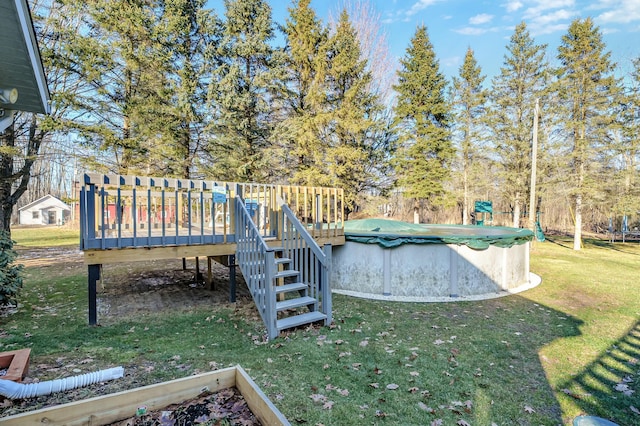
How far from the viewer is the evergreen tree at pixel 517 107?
1705 cm

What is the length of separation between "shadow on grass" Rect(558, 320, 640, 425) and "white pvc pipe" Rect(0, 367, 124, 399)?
415 centimetres

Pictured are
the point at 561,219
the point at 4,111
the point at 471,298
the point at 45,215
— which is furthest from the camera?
the point at 45,215

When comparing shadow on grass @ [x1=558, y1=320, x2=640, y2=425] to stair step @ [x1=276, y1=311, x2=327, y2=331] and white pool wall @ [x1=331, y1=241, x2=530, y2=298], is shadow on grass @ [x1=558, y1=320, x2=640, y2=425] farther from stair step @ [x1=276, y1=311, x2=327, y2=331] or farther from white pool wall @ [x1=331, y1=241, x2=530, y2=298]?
stair step @ [x1=276, y1=311, x2=327, y2=331]

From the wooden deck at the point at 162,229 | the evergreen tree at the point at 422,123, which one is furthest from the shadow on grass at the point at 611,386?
the evergreen tree at the point at 422,123

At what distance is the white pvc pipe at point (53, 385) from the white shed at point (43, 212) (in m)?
41.1

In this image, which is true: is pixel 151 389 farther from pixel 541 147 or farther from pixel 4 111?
pixel 541 147

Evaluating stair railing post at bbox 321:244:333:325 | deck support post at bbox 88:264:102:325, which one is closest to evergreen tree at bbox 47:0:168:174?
deck support post at bbox 88:264:102:325

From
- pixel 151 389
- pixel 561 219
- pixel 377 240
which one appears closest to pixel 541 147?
pixel 561 219

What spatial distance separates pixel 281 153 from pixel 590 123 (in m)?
14.1

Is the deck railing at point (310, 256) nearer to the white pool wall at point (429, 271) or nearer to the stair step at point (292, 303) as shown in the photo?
the stair step at point (292, 303)

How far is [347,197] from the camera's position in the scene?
14.4 meters

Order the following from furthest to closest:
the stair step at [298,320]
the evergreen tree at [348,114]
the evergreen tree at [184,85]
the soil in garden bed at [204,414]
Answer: the evergreen tree at [348,114], the evergreen tree at [184,85], the stair step at [298,320], the soil in garden bed at [204,414]

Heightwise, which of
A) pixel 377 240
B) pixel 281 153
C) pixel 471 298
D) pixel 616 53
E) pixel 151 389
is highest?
pixel 616 53

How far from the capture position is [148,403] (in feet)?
7.04
